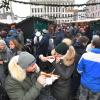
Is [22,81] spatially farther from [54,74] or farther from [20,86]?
[54,74]

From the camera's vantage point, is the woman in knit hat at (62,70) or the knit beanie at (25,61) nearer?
the knit beanie at (25,61)

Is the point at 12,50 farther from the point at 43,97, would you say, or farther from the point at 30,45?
the point at 30,45

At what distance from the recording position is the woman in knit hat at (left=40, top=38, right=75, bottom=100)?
17.0ft

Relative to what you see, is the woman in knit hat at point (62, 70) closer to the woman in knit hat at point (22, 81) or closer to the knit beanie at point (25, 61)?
the woman in knit hat at point (22, 81)

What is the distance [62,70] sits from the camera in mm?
5211

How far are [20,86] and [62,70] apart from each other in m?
1.27

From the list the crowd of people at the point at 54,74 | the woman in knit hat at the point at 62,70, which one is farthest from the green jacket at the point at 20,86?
the woman in knit hat at the point at 62,70

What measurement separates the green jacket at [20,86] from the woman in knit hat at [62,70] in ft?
3.57

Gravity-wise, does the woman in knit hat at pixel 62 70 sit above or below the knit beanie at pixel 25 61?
below

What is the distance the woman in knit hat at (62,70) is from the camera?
5.18 meters

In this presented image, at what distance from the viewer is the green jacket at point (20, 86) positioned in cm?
399

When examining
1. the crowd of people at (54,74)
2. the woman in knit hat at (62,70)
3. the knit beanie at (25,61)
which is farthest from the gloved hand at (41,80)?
the woman in knit hat at (62,70)

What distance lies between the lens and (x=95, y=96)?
5.36m

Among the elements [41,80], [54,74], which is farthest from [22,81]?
[54,74]
